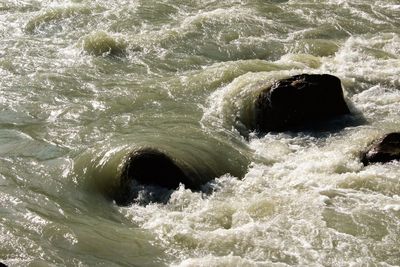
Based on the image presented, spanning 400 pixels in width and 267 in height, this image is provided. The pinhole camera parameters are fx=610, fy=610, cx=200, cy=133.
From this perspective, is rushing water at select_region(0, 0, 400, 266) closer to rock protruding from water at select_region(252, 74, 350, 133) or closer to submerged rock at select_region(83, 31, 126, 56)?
submerged rock at select_region(83, 31, 126, 56)

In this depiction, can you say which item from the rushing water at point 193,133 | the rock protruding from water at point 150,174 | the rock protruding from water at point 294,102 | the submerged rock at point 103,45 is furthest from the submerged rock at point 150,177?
the submerged rock at point 103,45

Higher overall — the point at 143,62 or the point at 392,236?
the point at 392,236

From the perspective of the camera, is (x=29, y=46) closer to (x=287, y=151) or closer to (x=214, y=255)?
(x=287, y=151)

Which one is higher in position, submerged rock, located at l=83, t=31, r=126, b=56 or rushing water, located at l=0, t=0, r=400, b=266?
rushing water, located at l=0, t=0, r=400, b=266

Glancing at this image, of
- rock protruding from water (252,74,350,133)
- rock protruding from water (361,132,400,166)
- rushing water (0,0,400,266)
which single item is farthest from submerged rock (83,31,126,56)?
rock protruding from water (361,132,400,166)

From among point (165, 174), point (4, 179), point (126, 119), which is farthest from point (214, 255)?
point (126, 119)
